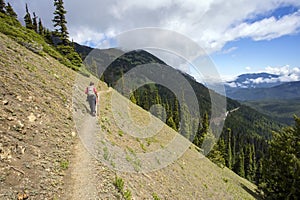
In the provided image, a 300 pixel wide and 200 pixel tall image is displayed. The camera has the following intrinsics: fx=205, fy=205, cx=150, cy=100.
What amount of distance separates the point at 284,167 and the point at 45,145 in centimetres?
3241

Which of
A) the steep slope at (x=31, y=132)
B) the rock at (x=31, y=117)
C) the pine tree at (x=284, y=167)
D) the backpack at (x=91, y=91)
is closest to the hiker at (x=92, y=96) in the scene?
the backpack at (x=91, y=91)

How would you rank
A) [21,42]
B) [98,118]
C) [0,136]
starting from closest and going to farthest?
[0,136]
[98,118]
[21,42]

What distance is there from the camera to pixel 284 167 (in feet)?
97.8

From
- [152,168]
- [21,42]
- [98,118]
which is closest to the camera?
[152,168]

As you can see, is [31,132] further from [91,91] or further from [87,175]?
[91,91]

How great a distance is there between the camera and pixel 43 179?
868 centimetres

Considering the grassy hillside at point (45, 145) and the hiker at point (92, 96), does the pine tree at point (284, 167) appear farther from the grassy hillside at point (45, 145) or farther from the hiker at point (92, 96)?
the hiker at point (92, 96)

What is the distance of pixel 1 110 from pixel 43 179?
174 inches

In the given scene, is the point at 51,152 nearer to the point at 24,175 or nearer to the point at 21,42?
the point at 24,175

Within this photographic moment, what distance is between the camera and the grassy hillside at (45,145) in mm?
8414

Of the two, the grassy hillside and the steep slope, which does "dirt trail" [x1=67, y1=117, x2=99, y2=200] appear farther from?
the steep slope

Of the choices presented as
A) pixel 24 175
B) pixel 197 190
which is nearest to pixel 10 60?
pixel 24 175

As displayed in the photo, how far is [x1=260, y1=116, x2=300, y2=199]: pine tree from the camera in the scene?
2820cm

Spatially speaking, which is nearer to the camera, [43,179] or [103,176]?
[43,179]
